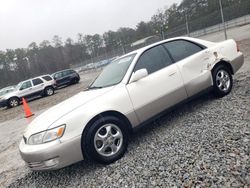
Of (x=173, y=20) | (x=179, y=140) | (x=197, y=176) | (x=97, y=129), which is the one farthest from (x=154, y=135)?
(x=173, y=20)

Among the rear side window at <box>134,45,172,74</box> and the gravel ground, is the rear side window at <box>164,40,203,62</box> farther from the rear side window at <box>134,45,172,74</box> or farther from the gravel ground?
the gravel ground

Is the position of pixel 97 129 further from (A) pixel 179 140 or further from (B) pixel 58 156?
(A) pixel 179 140

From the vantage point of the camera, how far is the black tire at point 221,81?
17.6 feet

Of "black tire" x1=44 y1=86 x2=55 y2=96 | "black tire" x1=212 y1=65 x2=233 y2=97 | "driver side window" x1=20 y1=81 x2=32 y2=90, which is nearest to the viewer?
Answer: "black tire" x1=212 y1=65 x2=233 y2=97

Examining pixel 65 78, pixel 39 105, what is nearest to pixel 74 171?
pixel 39 105

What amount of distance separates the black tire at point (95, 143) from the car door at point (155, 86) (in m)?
Answer: 0.40

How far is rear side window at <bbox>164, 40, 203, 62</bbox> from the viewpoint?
197 inches

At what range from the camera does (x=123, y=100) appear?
4.10m

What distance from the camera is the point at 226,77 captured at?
559cm

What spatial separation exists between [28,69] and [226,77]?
77353 millimetres

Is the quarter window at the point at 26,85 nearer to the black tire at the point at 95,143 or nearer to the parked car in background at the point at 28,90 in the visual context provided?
the parked car in background at the point at 28,90

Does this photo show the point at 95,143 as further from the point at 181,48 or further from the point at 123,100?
the point at 181,48

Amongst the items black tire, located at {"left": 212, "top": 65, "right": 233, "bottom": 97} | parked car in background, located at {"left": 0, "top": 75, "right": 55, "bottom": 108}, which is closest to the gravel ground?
black tire, located at {"left": 212, "top": 65, "right": 233, "bottom": 97}

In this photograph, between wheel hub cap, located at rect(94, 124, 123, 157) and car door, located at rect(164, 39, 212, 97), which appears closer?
wheel hub cap, located at rect(94, 124, 123, 157)
